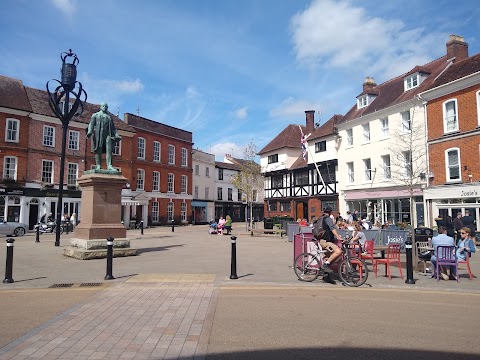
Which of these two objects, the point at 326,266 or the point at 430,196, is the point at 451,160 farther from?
the point at 326,266

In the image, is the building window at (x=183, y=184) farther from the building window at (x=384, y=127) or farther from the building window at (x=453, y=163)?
the building window at (x=453, y=163)

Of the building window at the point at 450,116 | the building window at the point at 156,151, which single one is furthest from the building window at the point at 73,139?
the building window at the point at 450,116

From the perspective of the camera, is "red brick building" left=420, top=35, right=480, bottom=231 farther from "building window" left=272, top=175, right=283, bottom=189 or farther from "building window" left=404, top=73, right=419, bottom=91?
"building window" left=272, top=175, right=283, bottom=189

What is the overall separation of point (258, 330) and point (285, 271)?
17.1ft

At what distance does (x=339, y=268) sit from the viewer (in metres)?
8.78

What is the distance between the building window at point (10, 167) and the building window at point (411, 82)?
31.2 metres

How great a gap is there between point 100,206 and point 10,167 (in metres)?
22.5

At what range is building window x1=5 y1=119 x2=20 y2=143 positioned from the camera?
99.1 ft

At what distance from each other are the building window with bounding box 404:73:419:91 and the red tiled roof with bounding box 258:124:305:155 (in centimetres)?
1464

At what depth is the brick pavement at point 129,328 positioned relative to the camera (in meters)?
4.36

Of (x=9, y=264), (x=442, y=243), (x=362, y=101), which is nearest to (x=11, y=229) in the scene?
(x=9, y=264)

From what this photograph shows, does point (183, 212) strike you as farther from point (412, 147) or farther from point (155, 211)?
point (412, 147)

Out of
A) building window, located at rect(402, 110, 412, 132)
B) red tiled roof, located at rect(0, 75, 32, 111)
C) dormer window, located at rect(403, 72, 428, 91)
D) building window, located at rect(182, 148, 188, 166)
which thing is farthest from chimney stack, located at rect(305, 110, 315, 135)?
red tiled roof, located at rect(0, 75, 32, 111)

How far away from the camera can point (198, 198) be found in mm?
50375
